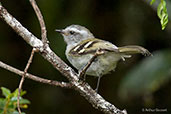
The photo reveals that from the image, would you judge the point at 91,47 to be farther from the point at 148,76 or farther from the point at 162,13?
the point at 148,76

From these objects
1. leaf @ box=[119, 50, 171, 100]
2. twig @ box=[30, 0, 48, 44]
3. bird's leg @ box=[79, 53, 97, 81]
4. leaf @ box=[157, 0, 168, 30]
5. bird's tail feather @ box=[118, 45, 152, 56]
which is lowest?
leaf @ box=[119, 50, 171, 100]

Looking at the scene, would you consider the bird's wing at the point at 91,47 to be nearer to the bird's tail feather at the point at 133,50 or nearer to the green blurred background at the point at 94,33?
the bird's tail feather at the point at 133,50

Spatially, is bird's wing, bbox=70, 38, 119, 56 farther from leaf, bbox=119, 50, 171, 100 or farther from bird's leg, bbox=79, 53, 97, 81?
leaf, bbox=119, 50, 171, 100

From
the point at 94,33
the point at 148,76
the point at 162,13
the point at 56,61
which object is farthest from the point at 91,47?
the point at 94,33

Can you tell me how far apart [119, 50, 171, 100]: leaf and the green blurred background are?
531 mm

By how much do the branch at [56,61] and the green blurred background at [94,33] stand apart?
2.31 meters

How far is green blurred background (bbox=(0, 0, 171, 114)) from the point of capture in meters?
4.52

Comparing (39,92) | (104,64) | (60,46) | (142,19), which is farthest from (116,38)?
(104,64)

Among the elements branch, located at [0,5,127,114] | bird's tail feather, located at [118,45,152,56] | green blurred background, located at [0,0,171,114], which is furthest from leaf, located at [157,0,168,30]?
green blurred background, located at [0,0,171,114]

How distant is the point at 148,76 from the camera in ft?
12.2

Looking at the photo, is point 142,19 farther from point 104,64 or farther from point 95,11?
point 104,64

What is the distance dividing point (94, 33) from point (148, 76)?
1.42 metres

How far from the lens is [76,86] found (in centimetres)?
203

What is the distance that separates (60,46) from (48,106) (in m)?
1.05
